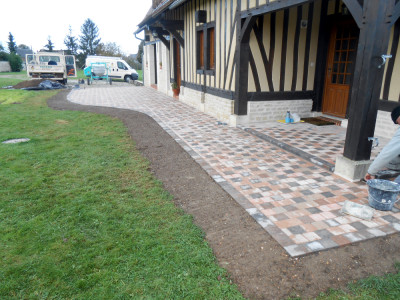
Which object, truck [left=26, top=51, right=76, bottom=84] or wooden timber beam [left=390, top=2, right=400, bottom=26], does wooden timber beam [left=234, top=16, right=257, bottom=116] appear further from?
truck [left=26, top=51, right=76, bottom=84]

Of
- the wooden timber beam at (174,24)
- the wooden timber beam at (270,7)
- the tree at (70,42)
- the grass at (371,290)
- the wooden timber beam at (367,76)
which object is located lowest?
the grass at (371,290)

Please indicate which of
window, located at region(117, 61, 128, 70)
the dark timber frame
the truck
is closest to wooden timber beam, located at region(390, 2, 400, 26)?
the dark timber frame

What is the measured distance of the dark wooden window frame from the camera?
29.2 feet

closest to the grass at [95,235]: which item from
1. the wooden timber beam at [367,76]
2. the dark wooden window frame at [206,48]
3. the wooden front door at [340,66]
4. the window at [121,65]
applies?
the wooden timber beam at [367,76]

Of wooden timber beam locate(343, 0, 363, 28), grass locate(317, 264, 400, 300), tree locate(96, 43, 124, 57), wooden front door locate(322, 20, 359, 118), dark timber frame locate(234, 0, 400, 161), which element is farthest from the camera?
tree locate(96, 43, 124, 57)

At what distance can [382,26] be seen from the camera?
3.50 metres

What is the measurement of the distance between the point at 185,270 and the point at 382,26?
11.5ft

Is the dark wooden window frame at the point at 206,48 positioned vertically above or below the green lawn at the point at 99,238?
above

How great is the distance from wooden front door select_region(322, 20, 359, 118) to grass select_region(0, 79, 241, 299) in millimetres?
5403

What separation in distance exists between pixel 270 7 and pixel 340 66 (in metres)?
2.88

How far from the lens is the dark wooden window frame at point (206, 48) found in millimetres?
8898

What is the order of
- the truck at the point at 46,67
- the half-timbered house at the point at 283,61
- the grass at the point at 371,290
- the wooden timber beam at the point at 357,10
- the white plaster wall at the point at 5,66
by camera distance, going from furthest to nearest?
1. the white plaster wall at the point at 5,66
2. the truck at the point at 46,67
3. the half-timbered house at the point at 283,61
4. the wooden timber beam at the point at 357,10
5. the grass at the point at 371,290

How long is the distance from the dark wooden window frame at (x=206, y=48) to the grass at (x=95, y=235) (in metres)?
4.89

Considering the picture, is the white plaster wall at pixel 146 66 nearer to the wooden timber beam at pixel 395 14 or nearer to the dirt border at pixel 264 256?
the dirt border at pixel 264 256
